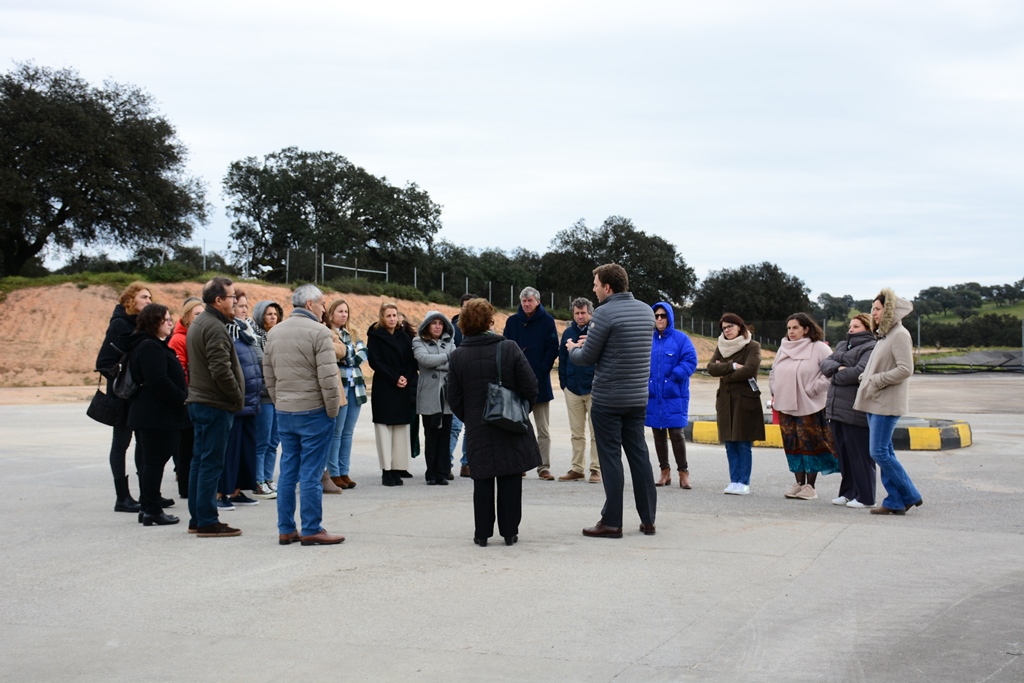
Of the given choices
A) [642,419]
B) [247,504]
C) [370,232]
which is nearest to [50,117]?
[370,232]

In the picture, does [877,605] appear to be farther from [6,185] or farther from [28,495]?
[6,185]

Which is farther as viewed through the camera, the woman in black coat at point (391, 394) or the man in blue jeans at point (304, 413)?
the woman in black coat at point (391, 394)

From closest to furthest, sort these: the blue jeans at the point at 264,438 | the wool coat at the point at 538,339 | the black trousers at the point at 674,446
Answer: the blue jeans at the point at 264,438 < the black trousers at the point at 674,446 < the wool coat at the point at 538,339

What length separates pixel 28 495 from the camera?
9.91 meters

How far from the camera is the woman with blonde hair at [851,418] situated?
9.20 m

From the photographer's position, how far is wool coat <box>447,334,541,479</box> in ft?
24.6

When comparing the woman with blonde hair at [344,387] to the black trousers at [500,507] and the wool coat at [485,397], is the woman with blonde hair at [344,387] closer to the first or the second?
the wool coat at [485,397]

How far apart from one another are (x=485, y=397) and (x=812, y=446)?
4.07m

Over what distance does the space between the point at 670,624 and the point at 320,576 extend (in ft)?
8.02

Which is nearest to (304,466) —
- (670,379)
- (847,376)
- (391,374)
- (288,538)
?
(288,538)

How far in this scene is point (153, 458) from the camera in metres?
8.31

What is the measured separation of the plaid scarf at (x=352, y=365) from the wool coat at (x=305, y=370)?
2.94 meters

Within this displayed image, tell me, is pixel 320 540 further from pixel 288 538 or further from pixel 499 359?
pixel 499 359

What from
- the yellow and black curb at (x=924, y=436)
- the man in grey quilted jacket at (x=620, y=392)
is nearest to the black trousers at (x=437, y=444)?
the man in grey quilted jacket at (x=620, y=392)
